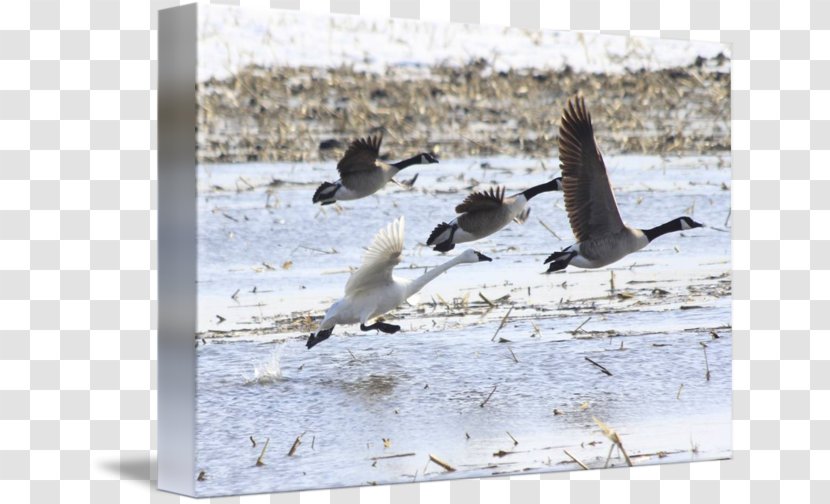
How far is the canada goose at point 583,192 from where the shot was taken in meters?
9.06

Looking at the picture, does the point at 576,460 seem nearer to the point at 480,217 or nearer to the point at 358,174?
the point at 480,217

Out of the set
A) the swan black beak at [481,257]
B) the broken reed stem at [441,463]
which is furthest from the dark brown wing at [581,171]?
the broken reed stem at [441,463]

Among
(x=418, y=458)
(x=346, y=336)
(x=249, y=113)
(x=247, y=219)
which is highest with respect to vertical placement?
(x=249, y=113)

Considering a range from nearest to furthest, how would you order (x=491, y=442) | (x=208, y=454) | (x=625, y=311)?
(x=208, y=454), (x=491, y=442), (x=625, y=311)

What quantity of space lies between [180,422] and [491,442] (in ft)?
5.41

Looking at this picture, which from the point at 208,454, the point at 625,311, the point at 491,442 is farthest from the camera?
the point at 625,311

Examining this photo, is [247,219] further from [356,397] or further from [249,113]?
[356,397]

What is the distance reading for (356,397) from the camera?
8398mm

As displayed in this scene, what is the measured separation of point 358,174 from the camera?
8453mm

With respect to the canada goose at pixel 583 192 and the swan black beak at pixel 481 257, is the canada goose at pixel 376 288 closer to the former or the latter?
the swan black beak at pixel 481 257

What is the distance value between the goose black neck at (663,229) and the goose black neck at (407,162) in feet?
4.85

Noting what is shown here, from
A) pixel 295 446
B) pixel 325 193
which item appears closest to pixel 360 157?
pixel 325 193

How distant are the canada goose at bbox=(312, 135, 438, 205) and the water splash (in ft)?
2.65

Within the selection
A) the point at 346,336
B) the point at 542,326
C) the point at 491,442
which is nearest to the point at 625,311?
the point at 542,326
